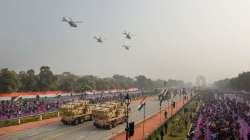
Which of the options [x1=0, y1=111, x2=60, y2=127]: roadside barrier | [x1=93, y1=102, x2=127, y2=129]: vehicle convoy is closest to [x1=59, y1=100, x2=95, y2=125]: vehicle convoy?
[x1=93, y1=102, x2=127, y2=129]: vehicle convoy

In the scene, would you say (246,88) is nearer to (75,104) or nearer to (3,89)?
(3,89)

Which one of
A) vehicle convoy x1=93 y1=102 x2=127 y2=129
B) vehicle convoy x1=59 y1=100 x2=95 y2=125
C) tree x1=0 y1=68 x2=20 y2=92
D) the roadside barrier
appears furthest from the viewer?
tree x1=0 y1=68 x2=20 y2=92

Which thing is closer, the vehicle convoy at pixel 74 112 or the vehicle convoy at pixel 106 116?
the vehicle convoy at pixel 106 116

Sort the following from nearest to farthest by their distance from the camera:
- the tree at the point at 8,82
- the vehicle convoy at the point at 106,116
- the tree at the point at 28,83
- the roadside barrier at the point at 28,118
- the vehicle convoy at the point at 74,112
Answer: the vehicle convoy at the point at 106,116
the roadside barrier at the point at 28,118
the vehicle convoy at the point at 74,112
the tree at the point at 8,82
the tree at the point at 28,83

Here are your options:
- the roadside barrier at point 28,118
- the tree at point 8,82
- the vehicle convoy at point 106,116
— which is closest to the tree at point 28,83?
the tree at point 8,82

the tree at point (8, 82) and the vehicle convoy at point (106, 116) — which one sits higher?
the tree at point (8, 82)

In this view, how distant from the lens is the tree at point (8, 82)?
97.8m

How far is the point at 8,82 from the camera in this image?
97.9 metres

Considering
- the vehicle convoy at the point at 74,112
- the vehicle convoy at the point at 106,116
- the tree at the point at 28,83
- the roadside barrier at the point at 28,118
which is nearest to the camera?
the vehicle convoy at the point at 106,116

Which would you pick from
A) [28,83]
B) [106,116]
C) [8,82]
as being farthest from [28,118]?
[28,83]

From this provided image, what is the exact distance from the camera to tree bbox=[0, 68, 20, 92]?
97.8 m

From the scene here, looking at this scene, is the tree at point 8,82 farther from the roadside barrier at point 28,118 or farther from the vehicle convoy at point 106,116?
the vehicle convoy at point 106,116

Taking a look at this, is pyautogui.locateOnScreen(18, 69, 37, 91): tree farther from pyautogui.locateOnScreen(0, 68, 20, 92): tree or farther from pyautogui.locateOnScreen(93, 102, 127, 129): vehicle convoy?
pyautogui.locateOnScreen(93, 102, 127, 129): vehicle convoy

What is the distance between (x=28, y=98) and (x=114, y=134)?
42321 mm
